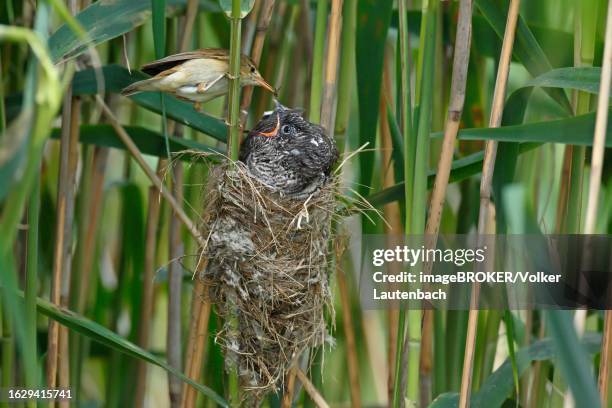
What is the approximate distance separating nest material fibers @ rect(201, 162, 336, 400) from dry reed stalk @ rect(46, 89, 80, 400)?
33 cm

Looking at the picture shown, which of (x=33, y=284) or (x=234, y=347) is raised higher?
(x=33, y=284)

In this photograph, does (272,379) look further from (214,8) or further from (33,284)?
(214,8)

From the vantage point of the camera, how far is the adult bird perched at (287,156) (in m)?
2.02

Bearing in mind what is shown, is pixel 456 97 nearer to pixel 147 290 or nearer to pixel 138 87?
pixel 138 87

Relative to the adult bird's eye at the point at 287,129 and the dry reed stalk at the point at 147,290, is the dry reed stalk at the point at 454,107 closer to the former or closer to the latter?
the adult bird's eye at the point at 287,129

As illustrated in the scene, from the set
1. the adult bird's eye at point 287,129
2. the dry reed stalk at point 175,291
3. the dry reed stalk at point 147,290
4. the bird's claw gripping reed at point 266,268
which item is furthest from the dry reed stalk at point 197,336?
the adult bird's eye at point 287,129

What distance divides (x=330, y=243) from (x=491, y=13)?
712mm

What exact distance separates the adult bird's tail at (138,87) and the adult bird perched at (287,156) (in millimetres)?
354

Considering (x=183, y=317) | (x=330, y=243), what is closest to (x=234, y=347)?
(x=330, y=243)

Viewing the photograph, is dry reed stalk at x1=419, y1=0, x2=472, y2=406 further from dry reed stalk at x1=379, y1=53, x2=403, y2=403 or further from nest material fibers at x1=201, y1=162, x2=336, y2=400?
dry reed stalk at x1=379, y1=53, x2=403, y2=403

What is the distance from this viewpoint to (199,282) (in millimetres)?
1953

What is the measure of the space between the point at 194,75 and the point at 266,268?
516 mm

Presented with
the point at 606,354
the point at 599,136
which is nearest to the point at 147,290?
the point at 606,354

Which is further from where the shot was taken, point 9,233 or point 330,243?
point 330,243
